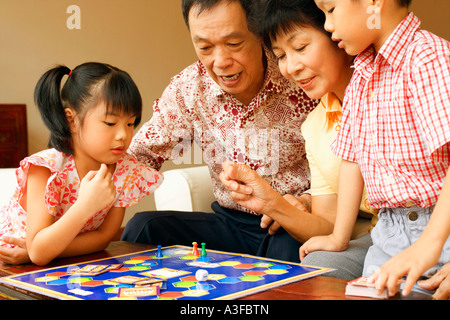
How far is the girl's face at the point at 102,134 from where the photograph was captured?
4.62 ft

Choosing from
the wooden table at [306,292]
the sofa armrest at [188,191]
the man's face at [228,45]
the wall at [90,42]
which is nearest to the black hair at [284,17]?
the man's face at [228,45]

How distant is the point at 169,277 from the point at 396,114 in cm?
58

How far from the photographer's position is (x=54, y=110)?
56.8 inches

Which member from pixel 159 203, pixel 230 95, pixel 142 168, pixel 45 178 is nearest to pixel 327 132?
pixel 230 95

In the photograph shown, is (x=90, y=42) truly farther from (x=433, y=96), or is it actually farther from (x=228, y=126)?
(x=433, y=96)

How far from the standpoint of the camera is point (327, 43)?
136cm

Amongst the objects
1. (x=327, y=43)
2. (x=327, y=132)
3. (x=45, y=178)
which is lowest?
(x=45, y=178)

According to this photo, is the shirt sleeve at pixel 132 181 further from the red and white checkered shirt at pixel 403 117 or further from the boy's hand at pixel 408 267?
the boy's hand at pixel 408 267

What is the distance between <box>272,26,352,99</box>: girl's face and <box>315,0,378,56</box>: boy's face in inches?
6.3

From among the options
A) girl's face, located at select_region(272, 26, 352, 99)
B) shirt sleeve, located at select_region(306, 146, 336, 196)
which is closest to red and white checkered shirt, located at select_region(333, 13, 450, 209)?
girl's face, located at select_region(272, 26, 352, 99)

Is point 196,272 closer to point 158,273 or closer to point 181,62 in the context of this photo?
point 158,273

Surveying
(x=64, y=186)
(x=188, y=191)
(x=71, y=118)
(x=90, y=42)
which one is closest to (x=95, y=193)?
(x=64, y=186)

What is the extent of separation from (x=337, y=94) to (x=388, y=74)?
0.28 m

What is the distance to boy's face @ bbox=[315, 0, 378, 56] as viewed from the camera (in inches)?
44.6
